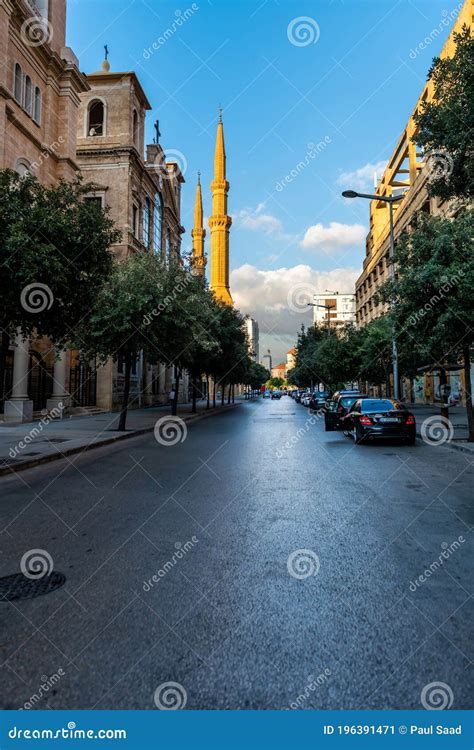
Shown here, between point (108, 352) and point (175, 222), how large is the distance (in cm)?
3728

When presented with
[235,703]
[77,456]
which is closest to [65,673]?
[235,703]

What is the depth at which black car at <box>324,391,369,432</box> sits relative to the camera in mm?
19125

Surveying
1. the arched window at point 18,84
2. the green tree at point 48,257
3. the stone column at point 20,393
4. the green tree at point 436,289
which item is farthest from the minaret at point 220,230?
the green tree at point 48,257

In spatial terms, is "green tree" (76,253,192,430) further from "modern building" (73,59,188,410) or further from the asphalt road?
"modern building" (73,59,188,410)

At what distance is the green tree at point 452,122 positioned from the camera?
9914 mm

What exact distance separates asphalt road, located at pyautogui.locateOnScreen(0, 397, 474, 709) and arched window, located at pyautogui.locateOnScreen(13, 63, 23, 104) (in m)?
23.2

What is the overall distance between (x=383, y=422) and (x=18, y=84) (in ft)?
76.7

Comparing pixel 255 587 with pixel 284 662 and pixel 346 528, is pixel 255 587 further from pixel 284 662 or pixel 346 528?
pixel 346 528

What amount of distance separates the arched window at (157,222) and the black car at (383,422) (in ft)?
111

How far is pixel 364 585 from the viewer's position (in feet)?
13.0

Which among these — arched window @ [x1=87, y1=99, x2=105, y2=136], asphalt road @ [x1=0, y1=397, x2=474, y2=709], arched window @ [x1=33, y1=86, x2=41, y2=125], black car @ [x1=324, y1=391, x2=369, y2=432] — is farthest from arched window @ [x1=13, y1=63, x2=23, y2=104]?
asphalt road @ [x1=0, y1=397, x2=474, y2=709]

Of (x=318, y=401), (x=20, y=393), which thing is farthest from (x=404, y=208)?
(x=20, y=393)

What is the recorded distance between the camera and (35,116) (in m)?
26.2

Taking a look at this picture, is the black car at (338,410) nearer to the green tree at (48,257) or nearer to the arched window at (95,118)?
the green tree at (48,257)
